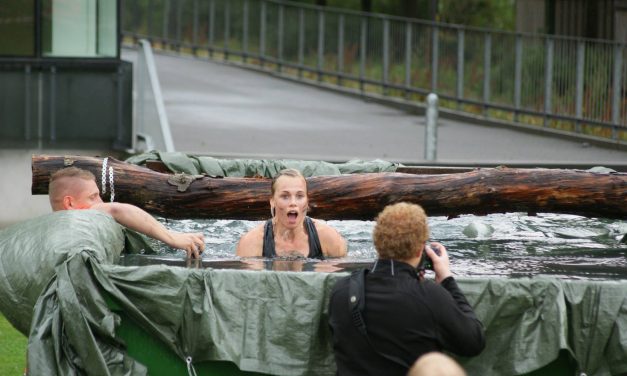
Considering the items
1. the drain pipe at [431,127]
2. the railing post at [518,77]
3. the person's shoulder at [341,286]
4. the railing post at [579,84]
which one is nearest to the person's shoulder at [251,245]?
the person's shoulder at [341,286]

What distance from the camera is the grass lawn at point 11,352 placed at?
9703 millimetres

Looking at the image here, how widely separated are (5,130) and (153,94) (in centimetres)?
198

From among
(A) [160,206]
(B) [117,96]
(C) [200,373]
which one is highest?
(B) [117,96]

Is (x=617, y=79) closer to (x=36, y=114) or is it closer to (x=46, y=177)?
(x=36, y=114)

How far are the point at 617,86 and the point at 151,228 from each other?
13.5 m

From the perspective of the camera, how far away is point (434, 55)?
25000mm

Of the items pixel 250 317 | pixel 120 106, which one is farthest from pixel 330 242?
pixel 120 106

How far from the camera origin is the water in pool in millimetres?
8195

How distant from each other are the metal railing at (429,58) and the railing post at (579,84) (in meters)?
0.02

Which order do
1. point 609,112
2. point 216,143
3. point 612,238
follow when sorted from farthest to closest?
point 609,112 < point 216,143 < point 612,238

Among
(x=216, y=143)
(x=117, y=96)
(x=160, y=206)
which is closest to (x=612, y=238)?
(x=160, y=206)

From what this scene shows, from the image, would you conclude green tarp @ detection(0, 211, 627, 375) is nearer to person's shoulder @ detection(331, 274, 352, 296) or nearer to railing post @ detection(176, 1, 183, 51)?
person's shoulder @ detection(331, 274, 352, 296)

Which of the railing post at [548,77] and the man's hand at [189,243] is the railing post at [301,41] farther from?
the man's hand at [189,243]

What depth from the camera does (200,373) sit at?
682cm
